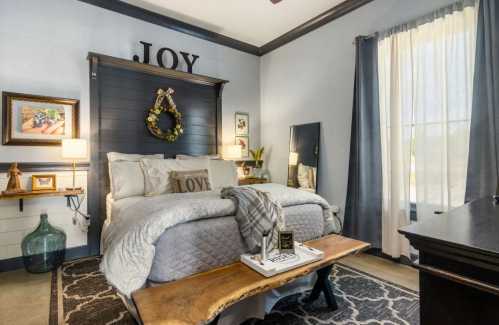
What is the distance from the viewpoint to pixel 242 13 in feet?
11.6

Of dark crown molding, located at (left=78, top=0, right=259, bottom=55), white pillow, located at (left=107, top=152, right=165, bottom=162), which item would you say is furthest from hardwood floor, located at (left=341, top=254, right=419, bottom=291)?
dark crown molding, located at (left=78, top=0, right=259, bottom=55)

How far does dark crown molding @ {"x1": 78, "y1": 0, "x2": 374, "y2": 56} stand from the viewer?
3.23m

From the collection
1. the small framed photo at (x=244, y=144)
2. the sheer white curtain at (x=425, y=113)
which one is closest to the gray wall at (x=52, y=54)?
the small framed photo at (x=244, y=144)

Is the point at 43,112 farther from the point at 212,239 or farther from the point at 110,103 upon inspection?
the point at 212,239

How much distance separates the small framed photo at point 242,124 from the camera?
4.43 m

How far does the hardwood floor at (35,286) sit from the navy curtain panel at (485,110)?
0.92 m

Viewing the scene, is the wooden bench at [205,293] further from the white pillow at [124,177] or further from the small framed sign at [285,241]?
the white pillow at [124,177]

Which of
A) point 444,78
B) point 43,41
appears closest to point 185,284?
point 444,78

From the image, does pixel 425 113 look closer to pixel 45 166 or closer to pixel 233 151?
pixel 233 151

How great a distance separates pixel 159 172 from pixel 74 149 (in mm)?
869

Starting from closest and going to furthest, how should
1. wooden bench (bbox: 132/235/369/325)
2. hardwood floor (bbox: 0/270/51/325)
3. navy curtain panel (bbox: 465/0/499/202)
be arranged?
wooden bench (bbox: 132/235/369/325), hardwood floor (bbox: 0/270/51/325), navy curtain panel (bbox: 465/0/499/202)

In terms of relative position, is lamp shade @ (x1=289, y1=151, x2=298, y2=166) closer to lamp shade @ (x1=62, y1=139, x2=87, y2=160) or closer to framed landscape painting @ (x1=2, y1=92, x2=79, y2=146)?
lamp shade @ (x1=62, y1=139, x2=87, y2=160)

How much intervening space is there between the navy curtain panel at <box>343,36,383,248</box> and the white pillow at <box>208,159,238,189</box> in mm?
1503

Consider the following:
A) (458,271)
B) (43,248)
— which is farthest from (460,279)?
(43,248)
